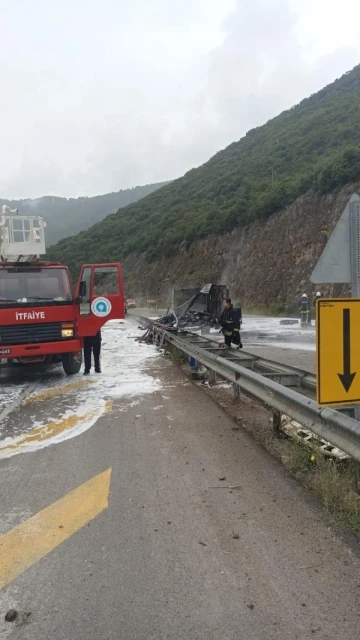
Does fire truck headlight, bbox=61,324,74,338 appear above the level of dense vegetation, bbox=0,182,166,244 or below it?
below

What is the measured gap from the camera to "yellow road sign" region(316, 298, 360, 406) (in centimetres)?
374

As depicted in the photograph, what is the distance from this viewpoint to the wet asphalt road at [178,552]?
8.79 feet

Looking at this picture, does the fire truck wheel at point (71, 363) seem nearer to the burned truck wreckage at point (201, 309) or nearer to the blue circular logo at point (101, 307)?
the blue circular logo at point (101, 307)

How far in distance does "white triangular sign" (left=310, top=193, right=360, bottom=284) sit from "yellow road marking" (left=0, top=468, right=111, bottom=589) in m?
2.63

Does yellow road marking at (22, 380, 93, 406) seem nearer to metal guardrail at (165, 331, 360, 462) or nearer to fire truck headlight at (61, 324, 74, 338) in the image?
fire truck headlight at (61, 324, 74, 338)

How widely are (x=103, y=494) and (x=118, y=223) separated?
232ft

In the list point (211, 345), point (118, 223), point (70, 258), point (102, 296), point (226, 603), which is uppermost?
point (118, 223)

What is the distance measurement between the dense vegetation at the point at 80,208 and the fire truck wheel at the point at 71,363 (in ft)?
411

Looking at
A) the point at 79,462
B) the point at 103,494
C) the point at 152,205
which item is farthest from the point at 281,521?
the point at 152,205

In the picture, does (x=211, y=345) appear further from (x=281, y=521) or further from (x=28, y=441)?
(x=281, y=521)

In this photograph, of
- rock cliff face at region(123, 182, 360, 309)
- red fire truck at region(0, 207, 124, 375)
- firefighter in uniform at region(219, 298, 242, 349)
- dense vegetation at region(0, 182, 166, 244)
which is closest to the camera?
red fire truck at region(0, 207, 124, 375)

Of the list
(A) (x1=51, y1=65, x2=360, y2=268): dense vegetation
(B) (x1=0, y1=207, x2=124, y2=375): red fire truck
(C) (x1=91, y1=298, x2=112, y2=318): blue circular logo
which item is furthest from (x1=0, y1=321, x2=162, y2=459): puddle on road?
(A) (x1=51, y1=65, x2=360, y2=268): dense vegetation

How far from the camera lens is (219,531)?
3.66 meters

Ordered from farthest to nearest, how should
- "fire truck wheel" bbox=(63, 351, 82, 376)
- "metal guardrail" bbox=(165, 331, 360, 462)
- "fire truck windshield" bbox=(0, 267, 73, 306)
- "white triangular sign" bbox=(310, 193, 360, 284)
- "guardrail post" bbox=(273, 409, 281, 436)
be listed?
"fire truck wheel" bbox=(63, 351, 82, 376) < "fire truck windshield" bbox=(0, 267, 73, 306) < "guardrail post" bbox=(273, 409, 281, 436) < "white triangular sign" bbox=(310, 193, 360, 284) < "metal guardrail" bbox=(165, 331, 360, 462)
